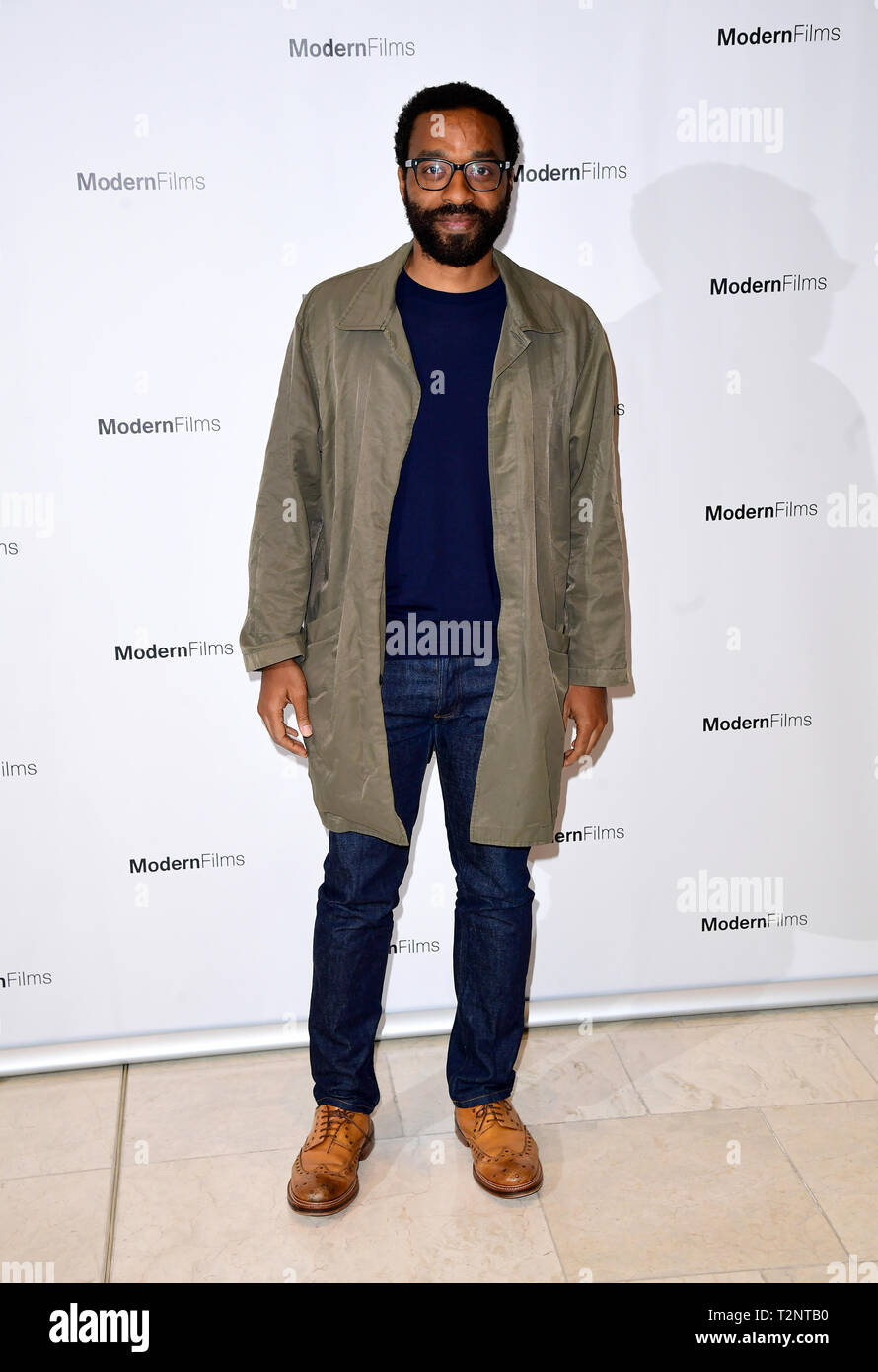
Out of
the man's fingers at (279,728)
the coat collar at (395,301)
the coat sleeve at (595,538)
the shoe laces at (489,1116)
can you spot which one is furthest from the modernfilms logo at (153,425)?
the shoe laces at (489,1116)

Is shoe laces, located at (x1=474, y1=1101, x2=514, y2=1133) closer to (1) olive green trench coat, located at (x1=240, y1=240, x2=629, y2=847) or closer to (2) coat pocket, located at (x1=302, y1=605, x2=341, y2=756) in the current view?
(1) olive green trench coat, located at (x1=240, y1=240, x2=629, y2=847)

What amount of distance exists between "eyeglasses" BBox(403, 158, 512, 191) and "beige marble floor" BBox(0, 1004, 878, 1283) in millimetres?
1739

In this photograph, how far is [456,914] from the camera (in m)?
2.25

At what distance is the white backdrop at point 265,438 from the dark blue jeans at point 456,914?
462 mm

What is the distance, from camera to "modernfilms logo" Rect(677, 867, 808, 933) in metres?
2.78

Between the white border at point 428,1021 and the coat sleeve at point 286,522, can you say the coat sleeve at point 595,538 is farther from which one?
the white border at point 428,1021

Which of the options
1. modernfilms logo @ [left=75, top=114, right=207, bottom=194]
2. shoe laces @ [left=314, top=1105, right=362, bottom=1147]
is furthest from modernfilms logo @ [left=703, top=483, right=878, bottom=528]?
shoe laces @ [left=314, top=1105, right=362, bottom=1147]

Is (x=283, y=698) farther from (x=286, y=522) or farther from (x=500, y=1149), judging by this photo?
(x=500, y=1149)

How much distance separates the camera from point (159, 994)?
2660mm

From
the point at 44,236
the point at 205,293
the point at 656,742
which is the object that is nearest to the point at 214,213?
the point at 205,293

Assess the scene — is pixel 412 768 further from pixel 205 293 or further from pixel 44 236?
pixel 44 236

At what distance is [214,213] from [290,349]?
46cm

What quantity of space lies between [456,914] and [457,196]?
1259mm

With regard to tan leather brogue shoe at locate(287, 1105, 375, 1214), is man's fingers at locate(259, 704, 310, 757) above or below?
above
